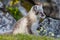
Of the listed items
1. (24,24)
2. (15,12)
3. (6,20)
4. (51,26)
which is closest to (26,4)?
(15,12)

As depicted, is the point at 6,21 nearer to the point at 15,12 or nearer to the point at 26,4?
the point at 15,12

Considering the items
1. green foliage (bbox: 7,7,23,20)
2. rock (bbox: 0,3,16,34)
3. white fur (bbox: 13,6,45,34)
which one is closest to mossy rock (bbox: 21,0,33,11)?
green foliage (bbox: 7,7,23,20)

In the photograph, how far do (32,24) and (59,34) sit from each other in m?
4.68

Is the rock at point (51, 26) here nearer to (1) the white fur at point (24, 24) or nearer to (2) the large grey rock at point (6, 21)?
(2) the large grey rock at point (6, 21)

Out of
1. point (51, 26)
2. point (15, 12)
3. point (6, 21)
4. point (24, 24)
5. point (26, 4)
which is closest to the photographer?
point (24, 24)

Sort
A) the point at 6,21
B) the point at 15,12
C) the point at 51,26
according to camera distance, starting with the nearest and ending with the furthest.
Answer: the point at 6,21 < the point at 51,26 < the point at 15,12

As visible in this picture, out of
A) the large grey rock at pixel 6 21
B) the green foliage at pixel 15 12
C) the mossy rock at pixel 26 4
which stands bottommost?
the large grey rock at pixel 6 21

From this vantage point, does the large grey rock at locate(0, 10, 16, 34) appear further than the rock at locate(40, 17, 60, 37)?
No

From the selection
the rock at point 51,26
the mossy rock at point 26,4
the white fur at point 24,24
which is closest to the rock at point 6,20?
the mossy rock at point 26,4

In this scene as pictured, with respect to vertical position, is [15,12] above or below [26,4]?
below

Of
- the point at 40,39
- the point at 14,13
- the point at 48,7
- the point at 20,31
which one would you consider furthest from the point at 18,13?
the point at 40,39

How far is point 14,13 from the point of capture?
1440 centimetres

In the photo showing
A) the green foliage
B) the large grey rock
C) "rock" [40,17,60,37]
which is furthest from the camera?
the green foliage

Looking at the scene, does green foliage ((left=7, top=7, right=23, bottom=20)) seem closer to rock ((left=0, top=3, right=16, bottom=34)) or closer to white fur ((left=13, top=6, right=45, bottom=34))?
rock ((left=0, top=3, right=16, bottom=34))
